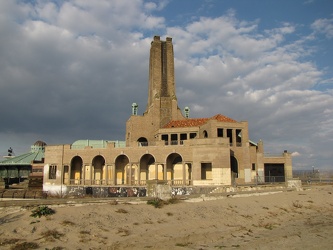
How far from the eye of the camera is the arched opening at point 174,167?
51062 millimetres

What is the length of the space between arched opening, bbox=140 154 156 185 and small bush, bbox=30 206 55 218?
35528mm

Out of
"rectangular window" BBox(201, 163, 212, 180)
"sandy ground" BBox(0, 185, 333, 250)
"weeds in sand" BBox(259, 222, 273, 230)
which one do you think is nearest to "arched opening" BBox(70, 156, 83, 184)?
"rectangular window" BBox(201, 163, 212, 180)

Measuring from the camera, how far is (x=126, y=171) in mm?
54844

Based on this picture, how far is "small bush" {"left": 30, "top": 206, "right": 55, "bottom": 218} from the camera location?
1672 cm

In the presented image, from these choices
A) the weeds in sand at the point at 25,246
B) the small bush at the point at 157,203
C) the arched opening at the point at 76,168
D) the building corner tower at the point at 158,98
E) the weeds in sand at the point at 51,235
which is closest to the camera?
the weeds in sand at the point at 25,246

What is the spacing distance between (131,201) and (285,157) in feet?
134

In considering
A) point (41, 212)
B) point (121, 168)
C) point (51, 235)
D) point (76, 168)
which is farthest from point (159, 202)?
point (76, 168)

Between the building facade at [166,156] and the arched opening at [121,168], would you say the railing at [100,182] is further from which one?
the arched opening at [121,168]

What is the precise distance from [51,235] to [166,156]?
35.0 meters

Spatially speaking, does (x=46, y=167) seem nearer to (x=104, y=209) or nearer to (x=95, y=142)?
(x=95, y=142)

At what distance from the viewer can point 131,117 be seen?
196ft

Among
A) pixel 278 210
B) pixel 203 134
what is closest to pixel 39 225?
pixel 278 210

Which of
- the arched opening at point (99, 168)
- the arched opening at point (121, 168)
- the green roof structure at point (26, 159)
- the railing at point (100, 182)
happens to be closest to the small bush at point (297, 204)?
the railing at point (100, 182)

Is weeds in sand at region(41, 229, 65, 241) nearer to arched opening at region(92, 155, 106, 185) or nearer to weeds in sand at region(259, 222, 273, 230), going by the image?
weeds in sand at region(259, 222, 273, 230)
